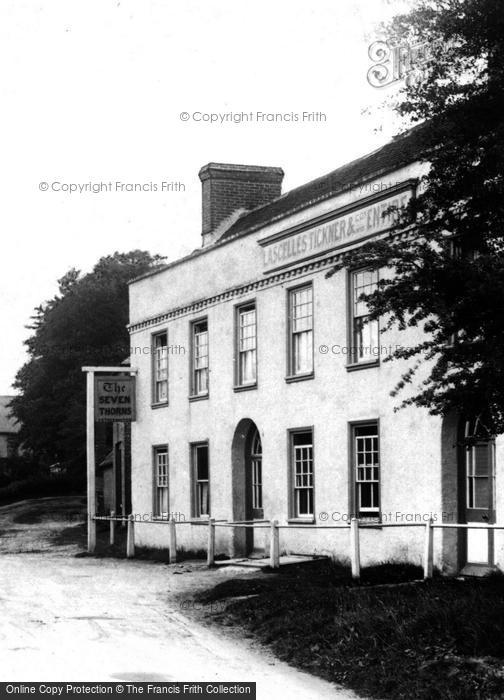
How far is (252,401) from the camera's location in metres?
25.5

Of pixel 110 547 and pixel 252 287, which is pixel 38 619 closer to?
pixel 252 287

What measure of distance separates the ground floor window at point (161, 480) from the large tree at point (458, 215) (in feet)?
56.4

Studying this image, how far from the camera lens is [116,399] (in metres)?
30.8

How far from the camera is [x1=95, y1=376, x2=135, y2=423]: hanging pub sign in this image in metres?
30.6

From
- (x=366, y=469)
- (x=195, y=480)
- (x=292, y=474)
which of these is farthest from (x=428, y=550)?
(x=195, y=480)

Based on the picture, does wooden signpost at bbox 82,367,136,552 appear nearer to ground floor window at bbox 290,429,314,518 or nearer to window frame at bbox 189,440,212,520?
window frame at bbox 189,440,212,520

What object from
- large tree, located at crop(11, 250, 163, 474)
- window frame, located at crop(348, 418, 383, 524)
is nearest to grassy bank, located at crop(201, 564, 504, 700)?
window frame, located at crop(348, 418, 383, 524)

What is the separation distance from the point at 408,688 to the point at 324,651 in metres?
2.33

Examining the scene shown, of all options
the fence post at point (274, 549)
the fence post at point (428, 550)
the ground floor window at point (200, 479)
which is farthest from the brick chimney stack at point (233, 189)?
the fence post at point (428, 550)

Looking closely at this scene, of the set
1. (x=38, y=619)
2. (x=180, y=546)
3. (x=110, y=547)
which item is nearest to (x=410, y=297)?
(x=38, y=619)

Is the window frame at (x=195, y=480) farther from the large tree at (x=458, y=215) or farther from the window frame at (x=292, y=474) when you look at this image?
the large tree at (x=458, y=215)

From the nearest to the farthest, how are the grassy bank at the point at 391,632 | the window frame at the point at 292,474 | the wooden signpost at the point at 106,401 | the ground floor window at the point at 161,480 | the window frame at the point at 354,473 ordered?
→ the grassy bank at the point at 391,632 < the window frame at the point at 354,473 < the window frame at the point at 292,474 < the ground floor window at the point at 161,480 < the wooden signpost at the point at 106,401

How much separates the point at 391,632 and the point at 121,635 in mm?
→ 3461

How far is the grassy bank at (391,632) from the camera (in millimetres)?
10922
